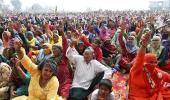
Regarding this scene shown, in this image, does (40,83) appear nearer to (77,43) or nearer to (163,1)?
(77,43)

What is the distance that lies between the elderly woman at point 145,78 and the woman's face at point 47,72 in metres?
1.02

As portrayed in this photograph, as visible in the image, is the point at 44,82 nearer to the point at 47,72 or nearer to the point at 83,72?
the point at 47,72

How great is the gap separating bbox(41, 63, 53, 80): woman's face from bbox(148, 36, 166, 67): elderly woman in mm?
2813

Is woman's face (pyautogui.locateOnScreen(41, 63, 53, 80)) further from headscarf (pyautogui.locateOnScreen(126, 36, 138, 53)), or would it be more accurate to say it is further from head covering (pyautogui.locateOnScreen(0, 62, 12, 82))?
headscarf (pyautogui.locateOnScreen(126, 36, 138, 53))

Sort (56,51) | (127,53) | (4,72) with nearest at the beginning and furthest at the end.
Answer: (4,72) < (56,51) < (127,53)

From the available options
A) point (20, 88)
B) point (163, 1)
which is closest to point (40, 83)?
point (20, 88)

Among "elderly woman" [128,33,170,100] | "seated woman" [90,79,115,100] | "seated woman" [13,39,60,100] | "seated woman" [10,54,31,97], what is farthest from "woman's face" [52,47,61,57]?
"seated woman" [90,79,115,100]

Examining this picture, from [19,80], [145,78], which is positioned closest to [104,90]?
[145,78]

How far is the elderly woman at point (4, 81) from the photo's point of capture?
576cm

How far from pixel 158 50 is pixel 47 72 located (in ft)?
10.2

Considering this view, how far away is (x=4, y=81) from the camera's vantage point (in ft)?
19.1

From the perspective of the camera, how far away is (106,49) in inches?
352

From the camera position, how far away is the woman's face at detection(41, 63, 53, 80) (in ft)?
15.6

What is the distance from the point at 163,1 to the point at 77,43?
105m
